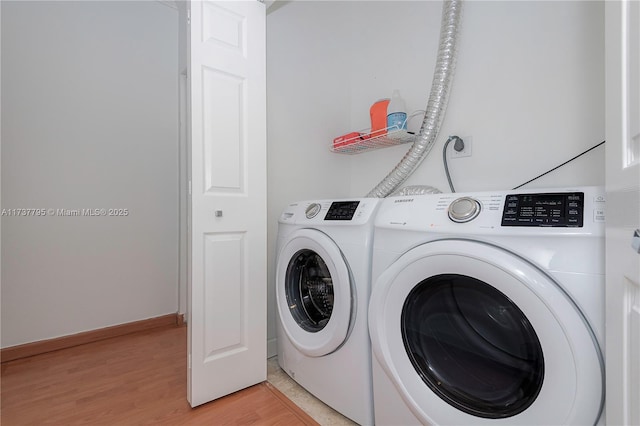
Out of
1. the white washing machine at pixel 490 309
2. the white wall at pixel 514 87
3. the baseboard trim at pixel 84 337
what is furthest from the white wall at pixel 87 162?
the white washing machine at pixel 490 309

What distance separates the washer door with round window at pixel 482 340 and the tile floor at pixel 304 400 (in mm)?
459

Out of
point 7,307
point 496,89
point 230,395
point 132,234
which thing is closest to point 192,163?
point 230,395

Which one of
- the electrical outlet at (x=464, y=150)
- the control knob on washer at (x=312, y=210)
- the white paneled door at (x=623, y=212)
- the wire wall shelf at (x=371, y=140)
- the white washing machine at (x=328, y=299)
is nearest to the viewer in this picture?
the white paneled door at (x=623, y=212)

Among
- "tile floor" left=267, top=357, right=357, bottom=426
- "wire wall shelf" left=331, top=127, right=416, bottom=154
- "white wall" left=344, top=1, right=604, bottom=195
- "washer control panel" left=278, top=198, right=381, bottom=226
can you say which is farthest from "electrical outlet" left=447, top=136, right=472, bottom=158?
"tile floor" left=267, top=357, right=357, bottom=426

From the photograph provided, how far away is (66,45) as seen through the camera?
191cm

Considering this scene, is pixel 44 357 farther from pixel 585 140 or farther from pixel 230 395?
pixel 585 140

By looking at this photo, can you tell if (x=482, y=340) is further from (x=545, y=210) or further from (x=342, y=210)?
(x=342, y=210)

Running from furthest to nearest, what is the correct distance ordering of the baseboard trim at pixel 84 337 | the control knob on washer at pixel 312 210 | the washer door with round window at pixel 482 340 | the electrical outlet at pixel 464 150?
1. the baseboard trim at pixel 84 337
2. the electrical outlet at pixel 464 150
3. the control knob on washer at pixel 312 210
4. the washer door with round window at pixel 482 340

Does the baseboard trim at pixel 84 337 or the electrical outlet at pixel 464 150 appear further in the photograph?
the baseboard trim at pixel 84 337

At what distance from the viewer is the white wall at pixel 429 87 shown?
3.87 ft

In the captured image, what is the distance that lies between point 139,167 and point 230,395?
5.53 ft

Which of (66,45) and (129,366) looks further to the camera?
(66,45)

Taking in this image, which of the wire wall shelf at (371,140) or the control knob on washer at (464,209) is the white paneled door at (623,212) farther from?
the wire wall shelf at (371,140)

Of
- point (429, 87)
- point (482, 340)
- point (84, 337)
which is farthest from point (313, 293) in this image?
point (84, 337)
